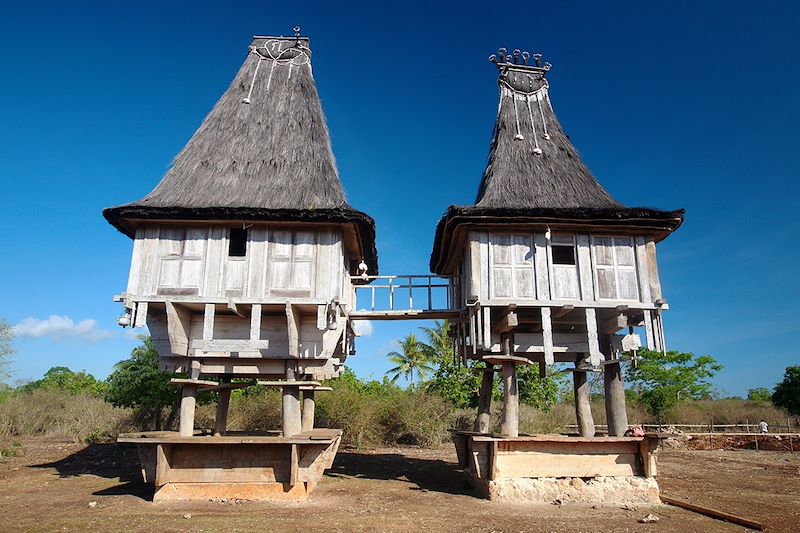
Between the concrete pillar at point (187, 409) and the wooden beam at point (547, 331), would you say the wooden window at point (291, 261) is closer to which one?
the concrete pillar at point (187, 409)

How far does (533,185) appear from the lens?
1405 cm

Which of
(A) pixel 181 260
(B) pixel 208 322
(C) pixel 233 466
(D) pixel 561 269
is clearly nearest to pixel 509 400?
(D) pixel 561 269

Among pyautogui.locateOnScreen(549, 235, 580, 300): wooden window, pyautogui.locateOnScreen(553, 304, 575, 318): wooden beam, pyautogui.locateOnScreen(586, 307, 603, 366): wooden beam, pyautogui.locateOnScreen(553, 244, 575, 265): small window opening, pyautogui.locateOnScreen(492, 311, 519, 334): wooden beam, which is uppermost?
pyautogui.locateOnScreen(553, 244, 575, 265): small window opening

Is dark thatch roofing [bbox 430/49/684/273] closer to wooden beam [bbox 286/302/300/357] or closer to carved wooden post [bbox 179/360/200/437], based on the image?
wooden beam [bbox 286/302/300/357]

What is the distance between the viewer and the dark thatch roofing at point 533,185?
12.5 m

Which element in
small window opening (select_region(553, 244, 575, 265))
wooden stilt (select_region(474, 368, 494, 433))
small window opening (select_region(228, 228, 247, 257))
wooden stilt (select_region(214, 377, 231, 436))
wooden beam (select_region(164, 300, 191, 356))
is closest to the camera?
wooden beam (select_region(164, 300, 191, 356))

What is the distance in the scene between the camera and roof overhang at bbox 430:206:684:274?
1236cm

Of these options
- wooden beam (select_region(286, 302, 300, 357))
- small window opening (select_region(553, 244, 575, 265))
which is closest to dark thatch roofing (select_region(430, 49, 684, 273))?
small window opening (select_region(553, 244, 575, 265))

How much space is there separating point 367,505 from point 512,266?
6469 millimetres

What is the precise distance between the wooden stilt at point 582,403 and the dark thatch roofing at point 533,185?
13.3 ft

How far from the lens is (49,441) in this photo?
22.5 metres

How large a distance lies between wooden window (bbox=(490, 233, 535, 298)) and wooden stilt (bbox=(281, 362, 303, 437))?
530cm

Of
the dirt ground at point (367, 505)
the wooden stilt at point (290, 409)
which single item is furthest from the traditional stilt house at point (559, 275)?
the wooden stilt at point (290, 409)

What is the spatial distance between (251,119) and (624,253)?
10.9 meters
